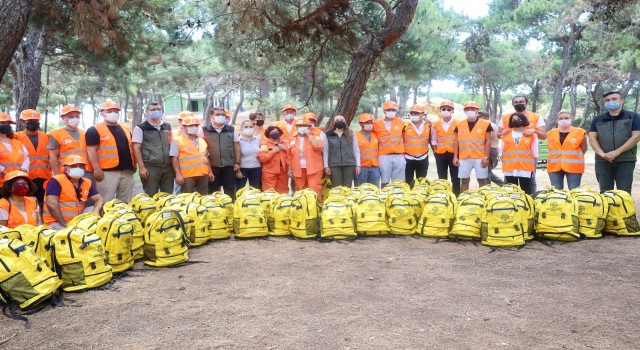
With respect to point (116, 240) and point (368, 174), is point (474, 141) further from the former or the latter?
point (116, 240)

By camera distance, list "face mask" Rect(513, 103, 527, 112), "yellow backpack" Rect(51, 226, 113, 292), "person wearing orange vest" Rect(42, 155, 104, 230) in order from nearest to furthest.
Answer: "yellow backpack" Rect(51, 226, 113, 292) → "person wearing orange vest" Rect(42, 155, 104, 230) → "face mask" Rect(513, 103, 527, 112)

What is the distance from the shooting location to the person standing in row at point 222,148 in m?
7.44

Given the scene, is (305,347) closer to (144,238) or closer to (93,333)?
(93,333)

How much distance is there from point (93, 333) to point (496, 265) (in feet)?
12.5

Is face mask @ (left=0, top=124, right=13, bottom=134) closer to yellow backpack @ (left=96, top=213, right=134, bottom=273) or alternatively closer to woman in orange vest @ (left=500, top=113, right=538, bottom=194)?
yellow backpack @ (left=96, top=213, right=134, bottom=273)

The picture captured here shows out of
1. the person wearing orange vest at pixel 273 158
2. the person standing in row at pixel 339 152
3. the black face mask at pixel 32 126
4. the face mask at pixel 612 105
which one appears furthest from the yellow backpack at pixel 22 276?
the face mask at pixel 612 105

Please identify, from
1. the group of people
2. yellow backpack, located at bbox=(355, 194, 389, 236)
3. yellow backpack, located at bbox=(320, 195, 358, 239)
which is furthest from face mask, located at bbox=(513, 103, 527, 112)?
yellow backpack, located at bbox=(320, 195, 358, 239)

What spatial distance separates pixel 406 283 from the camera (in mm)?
4473

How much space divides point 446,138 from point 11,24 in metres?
6.30

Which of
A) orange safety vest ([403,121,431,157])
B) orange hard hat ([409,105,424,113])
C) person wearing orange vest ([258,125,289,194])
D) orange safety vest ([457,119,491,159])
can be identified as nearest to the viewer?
orange safety vest ([457,119,491,159])

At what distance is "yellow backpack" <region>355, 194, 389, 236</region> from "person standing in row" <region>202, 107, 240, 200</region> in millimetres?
2307

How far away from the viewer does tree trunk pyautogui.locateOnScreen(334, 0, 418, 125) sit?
8.80m

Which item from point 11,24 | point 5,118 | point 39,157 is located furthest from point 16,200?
point 11,24

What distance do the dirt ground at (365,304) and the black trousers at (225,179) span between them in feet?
7.10
